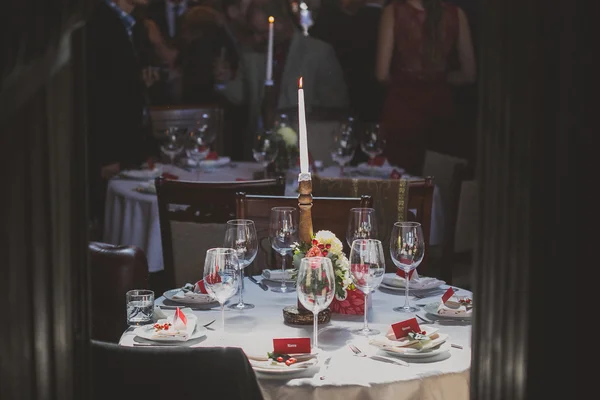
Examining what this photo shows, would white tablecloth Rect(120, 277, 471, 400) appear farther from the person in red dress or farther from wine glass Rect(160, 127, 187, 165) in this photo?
the person in red dress

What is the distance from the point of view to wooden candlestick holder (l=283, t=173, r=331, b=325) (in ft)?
7.07

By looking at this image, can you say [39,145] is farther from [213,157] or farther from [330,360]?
[213,157]

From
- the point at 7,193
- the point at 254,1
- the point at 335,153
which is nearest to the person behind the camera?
the point at 7,193

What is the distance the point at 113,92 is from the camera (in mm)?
5824

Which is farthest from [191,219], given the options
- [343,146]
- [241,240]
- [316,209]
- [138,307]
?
[343,146]

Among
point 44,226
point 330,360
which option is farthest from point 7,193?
point 330,360

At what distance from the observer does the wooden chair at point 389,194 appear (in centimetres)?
331

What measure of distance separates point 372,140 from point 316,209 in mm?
2058

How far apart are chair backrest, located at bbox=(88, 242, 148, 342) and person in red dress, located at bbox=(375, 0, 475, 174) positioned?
4023mm

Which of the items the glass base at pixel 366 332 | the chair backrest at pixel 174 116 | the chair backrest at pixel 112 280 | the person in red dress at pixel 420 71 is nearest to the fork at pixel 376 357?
the glass base at pixel 366 332

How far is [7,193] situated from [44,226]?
0.07 metres

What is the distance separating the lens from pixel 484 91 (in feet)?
4.57

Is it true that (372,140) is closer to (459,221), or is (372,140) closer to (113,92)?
(459,221)

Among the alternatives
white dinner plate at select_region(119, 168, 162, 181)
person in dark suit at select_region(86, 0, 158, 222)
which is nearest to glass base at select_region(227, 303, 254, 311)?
white dinner plate at select_region(119, 168, 162, 181)
